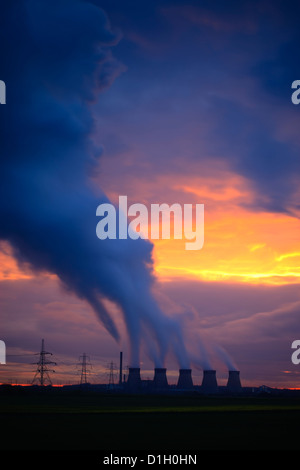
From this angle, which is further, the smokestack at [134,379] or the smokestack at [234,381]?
the smokestack at [234,381]

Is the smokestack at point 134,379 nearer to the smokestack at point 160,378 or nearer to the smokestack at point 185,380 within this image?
the smokestack at point 160,378

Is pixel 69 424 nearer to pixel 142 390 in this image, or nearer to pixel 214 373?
pixel 142 390

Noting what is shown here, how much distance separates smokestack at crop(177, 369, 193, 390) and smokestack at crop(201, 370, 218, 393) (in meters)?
4.59

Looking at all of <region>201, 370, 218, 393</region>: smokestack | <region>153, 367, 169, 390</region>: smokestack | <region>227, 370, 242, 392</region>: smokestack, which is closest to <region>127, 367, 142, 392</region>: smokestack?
<region>153, 367, 169, 390</region>: smokestack

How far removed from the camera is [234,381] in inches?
6255

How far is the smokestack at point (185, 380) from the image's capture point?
492ft

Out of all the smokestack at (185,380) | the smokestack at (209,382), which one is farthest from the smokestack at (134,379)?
the smokestack at (209,382)

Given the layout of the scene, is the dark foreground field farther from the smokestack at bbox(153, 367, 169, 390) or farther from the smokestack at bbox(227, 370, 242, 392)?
the smokestack at bbox(227, 370, 242, 392)

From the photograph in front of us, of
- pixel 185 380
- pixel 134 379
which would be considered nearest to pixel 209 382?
pixel 185 380

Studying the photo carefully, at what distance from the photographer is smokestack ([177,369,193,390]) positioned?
150 m

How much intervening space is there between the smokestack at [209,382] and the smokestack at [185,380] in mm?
4595

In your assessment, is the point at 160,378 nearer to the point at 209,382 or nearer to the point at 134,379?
the point at 134,379

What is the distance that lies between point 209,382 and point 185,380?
24.7ft

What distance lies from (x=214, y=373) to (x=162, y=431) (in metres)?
122
